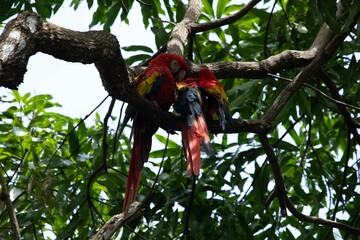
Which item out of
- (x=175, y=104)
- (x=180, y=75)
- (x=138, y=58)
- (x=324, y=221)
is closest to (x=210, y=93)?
(x=175, y=104)

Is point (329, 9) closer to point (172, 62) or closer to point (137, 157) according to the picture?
point (172, 62)

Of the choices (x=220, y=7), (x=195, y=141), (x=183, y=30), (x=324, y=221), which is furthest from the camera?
(x=220, y=7)

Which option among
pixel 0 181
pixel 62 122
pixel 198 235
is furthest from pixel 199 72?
pixel 62 122

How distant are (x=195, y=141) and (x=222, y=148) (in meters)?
1.24

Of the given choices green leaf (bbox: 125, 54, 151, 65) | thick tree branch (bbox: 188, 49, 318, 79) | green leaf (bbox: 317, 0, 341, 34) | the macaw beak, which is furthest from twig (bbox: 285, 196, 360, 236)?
green leaf (bbox: 125, 54, 151, 65)

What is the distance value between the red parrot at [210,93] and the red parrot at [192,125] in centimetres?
5

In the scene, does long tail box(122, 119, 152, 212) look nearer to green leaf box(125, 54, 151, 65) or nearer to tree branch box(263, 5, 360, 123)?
tree branch box(263, 5, 360, 123)

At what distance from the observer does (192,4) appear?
13.0 ft

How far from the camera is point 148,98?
3.09m

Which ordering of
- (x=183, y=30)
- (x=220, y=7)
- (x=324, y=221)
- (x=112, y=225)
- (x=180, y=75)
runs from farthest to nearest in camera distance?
(x=220, y=7), (x=183, y=30), (x=180, y=75), (x=324, y=221), (x=112, y=225)

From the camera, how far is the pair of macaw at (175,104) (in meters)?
2.92

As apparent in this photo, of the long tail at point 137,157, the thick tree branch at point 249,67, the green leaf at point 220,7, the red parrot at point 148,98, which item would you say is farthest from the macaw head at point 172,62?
the green leaf at point 220,7

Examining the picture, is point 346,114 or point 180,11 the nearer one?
point 346,114

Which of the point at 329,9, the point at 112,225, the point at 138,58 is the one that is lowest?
the point at 112,225
